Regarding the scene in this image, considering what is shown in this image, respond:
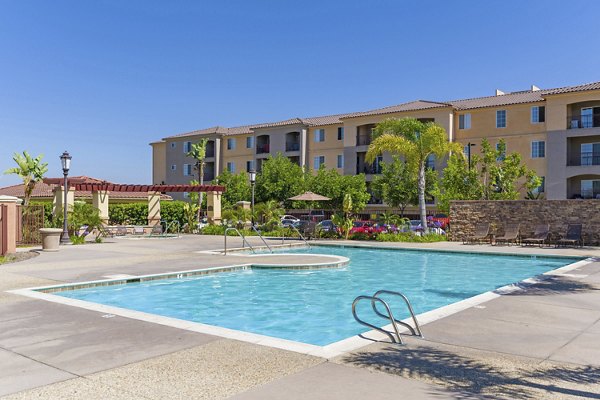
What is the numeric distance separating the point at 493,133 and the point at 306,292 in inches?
1404

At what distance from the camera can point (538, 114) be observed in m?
41.8

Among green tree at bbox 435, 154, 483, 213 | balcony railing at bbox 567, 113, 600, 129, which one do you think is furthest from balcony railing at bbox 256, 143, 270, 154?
balcony railing at bbox 567, 113, 600, 129

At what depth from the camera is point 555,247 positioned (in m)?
22.4

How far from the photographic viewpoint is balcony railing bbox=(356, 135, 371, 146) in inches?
2002

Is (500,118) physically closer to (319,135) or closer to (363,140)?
(363,140)

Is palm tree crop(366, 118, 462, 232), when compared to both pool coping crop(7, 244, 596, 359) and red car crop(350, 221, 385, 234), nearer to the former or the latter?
red car crop(350, 221, 385, 234)

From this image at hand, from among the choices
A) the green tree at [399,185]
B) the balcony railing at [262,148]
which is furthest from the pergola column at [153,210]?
the balcony railing at [262,148]

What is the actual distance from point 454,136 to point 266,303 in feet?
124

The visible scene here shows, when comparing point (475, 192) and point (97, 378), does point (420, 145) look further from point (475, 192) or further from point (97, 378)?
point (97, 378)

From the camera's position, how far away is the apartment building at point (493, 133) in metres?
40.0

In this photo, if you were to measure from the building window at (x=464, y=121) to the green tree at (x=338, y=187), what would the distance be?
32.0 ft

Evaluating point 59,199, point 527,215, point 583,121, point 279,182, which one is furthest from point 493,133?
point 59,199

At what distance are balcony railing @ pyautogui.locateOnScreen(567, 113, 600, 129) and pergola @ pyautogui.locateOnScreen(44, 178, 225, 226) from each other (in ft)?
90.3

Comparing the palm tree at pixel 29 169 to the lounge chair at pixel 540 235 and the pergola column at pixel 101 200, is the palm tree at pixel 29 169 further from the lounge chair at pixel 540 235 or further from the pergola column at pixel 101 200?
the lounge chair at pixel 540 235
